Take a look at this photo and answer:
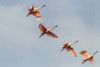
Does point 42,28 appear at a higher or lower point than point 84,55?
higher

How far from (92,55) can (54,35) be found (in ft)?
44.9

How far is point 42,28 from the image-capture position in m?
98.8

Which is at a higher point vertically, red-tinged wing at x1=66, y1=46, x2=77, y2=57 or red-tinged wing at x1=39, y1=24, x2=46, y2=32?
red-tinged wing at x1=39, y1=24, x2=46, y2=32

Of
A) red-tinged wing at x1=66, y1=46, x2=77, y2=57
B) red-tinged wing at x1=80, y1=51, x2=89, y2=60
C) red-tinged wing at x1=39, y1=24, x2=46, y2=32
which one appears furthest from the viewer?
red-tinged wing at x1=66, y1=46, x2=77, y2=57

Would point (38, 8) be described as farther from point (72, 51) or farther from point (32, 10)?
point (72, 51)

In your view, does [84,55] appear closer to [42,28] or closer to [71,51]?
[71,51]

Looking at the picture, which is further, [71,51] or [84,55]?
[71,51]

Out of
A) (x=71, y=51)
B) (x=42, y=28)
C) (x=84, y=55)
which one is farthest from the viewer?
(x=71, y=51)

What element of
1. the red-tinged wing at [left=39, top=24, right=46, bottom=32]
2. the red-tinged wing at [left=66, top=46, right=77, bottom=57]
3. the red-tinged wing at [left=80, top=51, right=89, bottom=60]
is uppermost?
the red-tinged wing at [left=39, top=24, right=46, bottom=32]

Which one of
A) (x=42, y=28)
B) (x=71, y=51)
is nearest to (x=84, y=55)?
(x=71, y=51)

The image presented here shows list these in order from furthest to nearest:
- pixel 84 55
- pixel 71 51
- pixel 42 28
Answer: pixel 71 51
pixel 84 55
pixel 42 28

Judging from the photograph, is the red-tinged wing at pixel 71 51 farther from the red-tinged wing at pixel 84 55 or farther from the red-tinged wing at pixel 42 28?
the red-tinged wing at pixel 42 28

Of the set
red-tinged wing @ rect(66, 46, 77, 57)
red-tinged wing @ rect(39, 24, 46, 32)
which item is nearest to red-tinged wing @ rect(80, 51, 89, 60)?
red-tinged wing @ rect(66, 46, 77, 57)

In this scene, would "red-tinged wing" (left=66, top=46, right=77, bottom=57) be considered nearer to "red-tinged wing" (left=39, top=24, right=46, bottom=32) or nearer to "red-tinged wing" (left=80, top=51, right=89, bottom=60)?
"red-tinged wing" (left=80, top=51, right=89, bottom=60)
